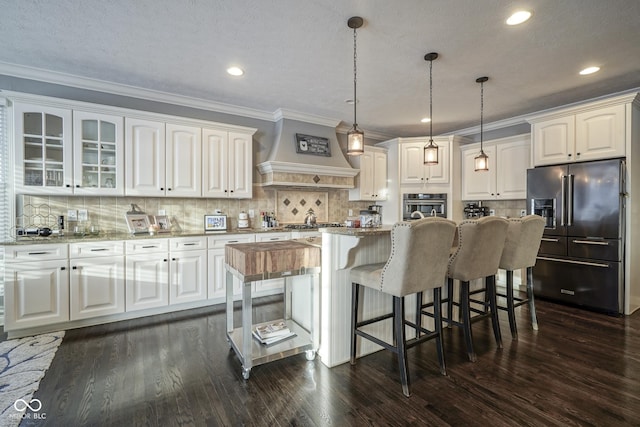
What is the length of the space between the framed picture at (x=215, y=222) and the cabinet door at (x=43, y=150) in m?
1.45

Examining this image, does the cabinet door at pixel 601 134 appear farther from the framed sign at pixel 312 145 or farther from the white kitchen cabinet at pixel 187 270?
the white kitchen cabinet at pixel 187 270

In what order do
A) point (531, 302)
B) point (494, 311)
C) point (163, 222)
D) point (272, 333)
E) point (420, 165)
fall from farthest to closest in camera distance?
point (420, 165)
point (163, 222)
point (531, 302)
point (494, 311)
point (272, 333)

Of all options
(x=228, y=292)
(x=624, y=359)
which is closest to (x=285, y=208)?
(x=228, y=292)

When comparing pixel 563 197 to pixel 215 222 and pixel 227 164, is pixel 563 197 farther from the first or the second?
pixel 215 222

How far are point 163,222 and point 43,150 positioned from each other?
1.34 meters

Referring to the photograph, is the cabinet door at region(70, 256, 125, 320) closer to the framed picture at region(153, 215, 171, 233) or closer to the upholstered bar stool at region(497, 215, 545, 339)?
the framed picture at region(153, 215, 171, 233)

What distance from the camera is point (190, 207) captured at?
13.3 ft

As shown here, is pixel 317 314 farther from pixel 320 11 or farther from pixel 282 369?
pixel 320 11

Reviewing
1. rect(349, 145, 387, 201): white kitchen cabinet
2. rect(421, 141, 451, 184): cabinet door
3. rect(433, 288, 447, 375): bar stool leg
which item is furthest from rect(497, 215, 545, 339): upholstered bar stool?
rect(349, 145, 387, 201): white kitchen cabinet

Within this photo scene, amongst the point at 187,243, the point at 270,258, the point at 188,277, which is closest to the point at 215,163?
the point at 187,243

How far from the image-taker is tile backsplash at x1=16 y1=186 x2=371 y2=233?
3.25 metres

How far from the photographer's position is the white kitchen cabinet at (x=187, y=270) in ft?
11.3

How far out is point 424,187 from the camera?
5281 millimetres

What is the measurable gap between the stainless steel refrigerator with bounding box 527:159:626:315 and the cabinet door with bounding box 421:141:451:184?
4.39ft
